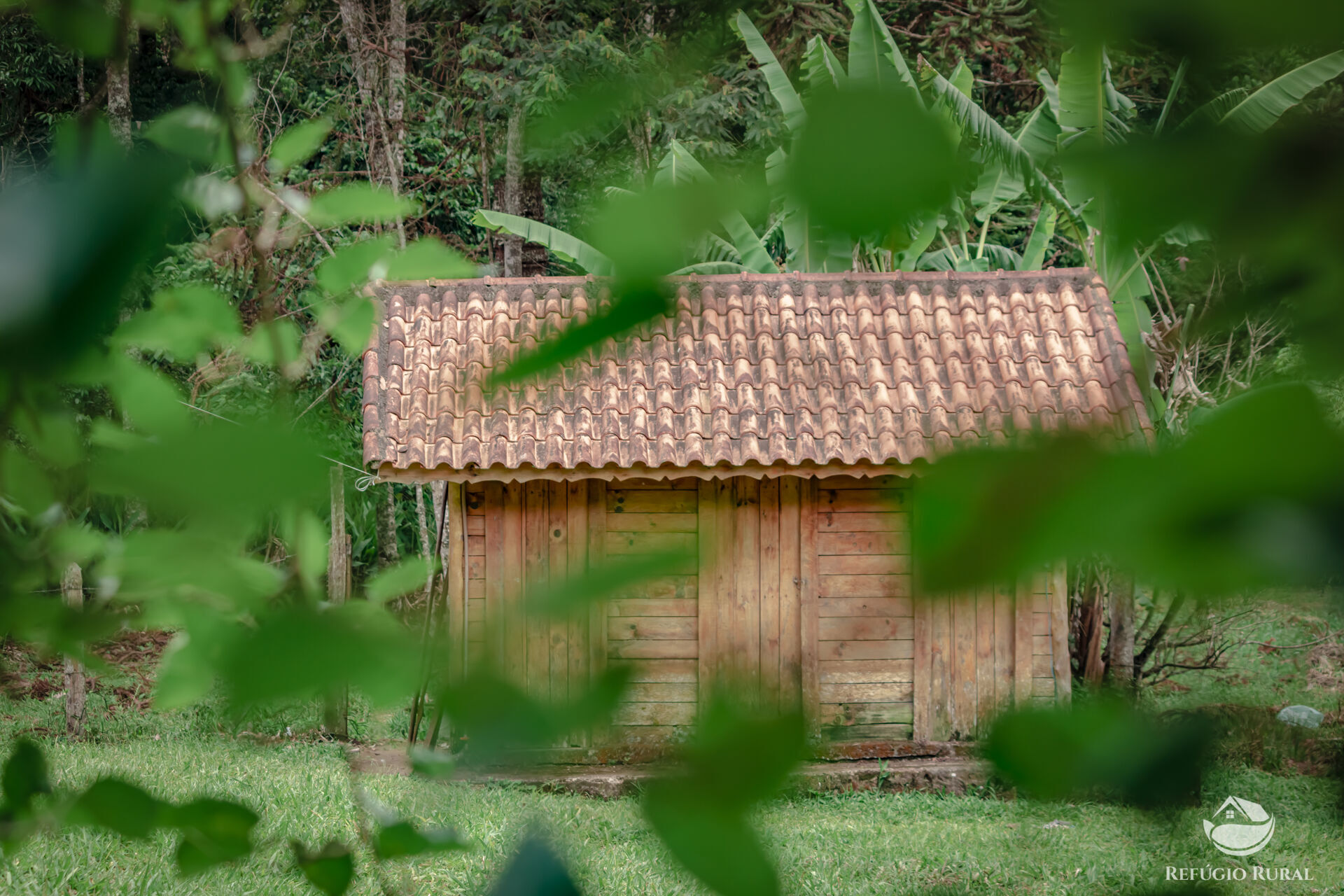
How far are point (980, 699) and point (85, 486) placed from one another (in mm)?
6297

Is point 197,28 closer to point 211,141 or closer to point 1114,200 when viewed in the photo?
point 211,141

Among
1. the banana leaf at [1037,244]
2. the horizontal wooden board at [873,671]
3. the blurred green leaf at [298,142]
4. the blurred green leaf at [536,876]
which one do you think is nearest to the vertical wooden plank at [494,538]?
the horizontal wooden board at [873,671]

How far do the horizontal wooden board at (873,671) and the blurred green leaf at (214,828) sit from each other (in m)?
5.88

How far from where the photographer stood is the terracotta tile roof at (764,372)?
17.8 feet

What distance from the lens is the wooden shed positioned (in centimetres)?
546

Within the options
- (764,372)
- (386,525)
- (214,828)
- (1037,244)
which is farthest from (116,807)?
(386,525)

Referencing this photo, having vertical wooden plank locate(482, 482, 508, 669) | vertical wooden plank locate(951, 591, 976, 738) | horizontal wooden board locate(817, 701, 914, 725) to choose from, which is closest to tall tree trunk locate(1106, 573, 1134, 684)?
vertical wooden plank locate(951, 591, 976, 738)

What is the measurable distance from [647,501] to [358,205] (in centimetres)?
543

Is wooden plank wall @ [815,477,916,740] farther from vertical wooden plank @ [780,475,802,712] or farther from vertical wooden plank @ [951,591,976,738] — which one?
vertical wooden plank @ [951,591,976,738]

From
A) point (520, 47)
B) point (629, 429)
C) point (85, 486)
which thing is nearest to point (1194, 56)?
point (85, 486)

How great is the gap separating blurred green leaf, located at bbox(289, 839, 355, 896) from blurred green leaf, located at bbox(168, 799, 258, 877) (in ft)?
0.11

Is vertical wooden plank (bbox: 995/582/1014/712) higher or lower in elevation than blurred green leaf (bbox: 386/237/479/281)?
lower

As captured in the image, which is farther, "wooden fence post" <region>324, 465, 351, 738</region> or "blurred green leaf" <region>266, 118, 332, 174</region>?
"blurred green leaf" <region>266, 118, 332, 174</region>

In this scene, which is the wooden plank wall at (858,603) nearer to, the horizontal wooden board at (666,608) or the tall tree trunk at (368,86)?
the horizontal wooden board at (666,608)
